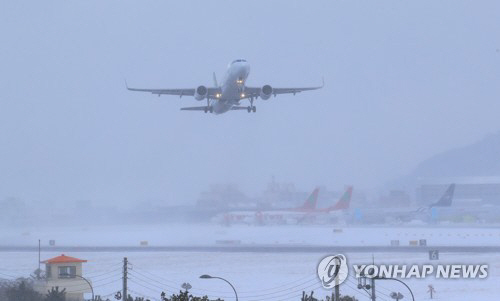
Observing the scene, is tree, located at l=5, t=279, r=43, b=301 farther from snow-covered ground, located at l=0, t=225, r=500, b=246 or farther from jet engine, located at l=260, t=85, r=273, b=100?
snow-covered ground, located at l=0, t=225, r=500, b=246

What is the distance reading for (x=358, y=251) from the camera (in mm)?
136000

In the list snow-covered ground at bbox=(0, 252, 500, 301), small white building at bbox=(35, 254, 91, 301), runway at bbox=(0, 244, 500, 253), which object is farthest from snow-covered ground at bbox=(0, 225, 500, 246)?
small white building at bbox=(35, 254, 91, 301)

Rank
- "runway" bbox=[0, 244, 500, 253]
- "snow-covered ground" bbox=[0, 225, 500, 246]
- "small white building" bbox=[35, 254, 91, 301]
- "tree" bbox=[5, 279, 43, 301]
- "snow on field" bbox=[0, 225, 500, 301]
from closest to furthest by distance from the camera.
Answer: "tree" bbox=[5, 279, 43, 301]
"small white building" bbox=[35, 254, 91, 301]
"snow on field" bbox=[0, 225, 500, 301]
"runway" bbox=[0, 244, 500, 253]
"snow-covered ground" bbox=[0, 225, 500, 246]

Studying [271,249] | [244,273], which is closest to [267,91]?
[244,273]

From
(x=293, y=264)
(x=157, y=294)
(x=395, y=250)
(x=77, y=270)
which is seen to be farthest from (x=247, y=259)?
(x=77, y=270)

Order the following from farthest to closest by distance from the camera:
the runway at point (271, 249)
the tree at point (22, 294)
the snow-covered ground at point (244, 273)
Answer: the runway at point (271, 249) → the snow-covered ground at point (244, 273) → the tree at point (22, 294)

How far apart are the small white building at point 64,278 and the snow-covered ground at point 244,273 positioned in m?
5.28

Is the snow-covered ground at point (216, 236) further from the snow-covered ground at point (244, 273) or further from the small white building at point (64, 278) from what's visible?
the small white building at point (64, 278)

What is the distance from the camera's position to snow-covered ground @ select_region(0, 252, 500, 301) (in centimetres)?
9750

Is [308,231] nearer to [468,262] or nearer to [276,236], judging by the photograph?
[276,236]

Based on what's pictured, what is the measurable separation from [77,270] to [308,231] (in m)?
105

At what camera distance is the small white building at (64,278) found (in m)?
87.2

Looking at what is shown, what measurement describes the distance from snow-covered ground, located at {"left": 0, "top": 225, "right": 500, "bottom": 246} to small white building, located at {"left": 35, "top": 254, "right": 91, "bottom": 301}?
68.9 meters

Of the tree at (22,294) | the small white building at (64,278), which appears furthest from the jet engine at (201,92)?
the tree at (22,294)
